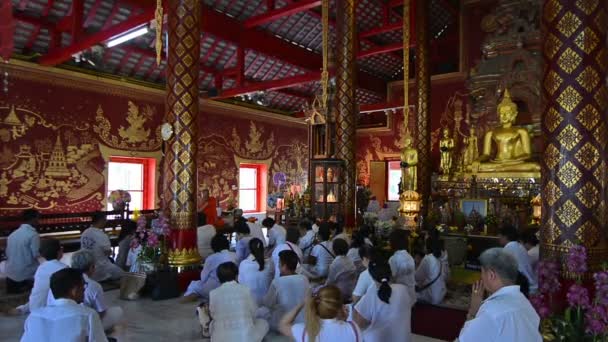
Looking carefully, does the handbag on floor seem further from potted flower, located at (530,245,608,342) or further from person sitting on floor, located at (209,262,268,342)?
potted flower, located at (530,245,608,342)

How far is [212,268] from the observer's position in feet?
15.3

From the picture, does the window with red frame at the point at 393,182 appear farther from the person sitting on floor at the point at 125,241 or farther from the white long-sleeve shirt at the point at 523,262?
the white long-sleeve shirt at the point at 523,262

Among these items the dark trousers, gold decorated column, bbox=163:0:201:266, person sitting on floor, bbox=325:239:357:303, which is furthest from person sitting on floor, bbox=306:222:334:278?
the dark trousers

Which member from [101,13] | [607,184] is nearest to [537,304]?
[607,184]

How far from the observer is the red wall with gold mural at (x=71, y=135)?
28.9 ft

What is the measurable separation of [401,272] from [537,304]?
131 centimetres

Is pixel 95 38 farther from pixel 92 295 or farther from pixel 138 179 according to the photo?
pixel 92 295

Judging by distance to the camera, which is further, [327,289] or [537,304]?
[537,304]

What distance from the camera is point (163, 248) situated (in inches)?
213

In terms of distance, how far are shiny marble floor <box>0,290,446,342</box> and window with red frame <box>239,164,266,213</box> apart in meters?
9.73

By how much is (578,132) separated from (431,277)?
7.00 feet

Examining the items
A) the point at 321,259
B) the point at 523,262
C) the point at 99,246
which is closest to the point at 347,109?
the point at 321,259

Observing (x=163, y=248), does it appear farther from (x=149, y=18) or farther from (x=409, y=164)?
(x=409, y=164)

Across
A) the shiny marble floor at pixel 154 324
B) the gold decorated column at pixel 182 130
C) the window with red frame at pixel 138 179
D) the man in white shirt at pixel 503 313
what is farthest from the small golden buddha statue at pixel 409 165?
the man in white shirt at pixel 503 313
